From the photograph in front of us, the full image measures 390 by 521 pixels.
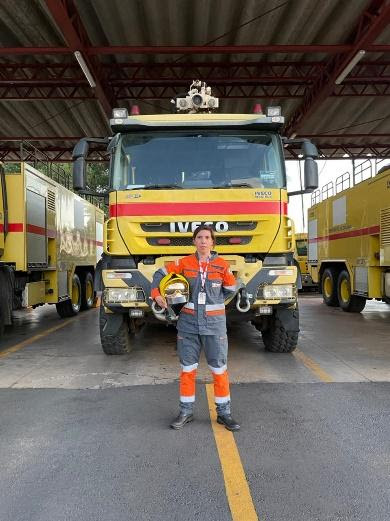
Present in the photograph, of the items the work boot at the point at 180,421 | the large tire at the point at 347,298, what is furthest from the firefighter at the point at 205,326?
the large tire at the point at 347,298

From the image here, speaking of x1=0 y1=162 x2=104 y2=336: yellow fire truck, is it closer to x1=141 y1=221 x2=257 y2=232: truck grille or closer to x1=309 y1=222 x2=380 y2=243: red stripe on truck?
x1=141 y1=221 x2=257 y2=232: truck grille

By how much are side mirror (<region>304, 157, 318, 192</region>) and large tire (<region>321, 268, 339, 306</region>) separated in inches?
305

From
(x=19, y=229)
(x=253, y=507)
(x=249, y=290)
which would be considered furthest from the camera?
(x=19, y=229)

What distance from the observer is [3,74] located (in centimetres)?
1356

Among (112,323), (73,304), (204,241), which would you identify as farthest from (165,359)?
(73,304)

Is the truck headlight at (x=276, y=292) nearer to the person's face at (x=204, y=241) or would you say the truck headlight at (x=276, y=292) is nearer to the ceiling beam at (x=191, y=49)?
the person's face at (x=204, y=241)

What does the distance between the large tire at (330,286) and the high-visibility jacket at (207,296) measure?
1014cm

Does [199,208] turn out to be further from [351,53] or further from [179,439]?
[351,53]

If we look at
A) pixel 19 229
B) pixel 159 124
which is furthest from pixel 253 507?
pixel 19 229

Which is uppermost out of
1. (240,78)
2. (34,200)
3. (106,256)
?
(240,78)

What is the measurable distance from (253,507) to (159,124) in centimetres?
478

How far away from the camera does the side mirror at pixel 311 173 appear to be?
6488 mm

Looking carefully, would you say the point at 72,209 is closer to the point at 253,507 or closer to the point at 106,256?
the point at 106,256

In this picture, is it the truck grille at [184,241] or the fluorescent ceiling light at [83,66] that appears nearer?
the truck grille at [184,241]
